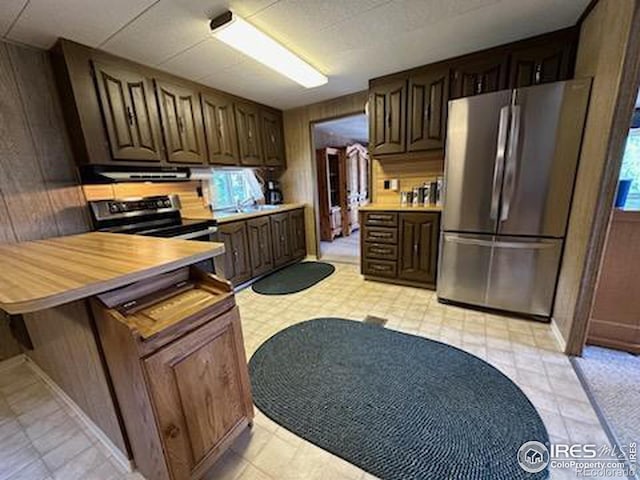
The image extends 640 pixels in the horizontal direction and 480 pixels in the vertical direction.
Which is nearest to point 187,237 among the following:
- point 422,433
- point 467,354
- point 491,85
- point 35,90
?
point 35,90

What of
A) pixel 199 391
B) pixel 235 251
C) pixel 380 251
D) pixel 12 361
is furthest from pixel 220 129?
pixel 199 391

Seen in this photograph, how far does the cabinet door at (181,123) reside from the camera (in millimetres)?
2641

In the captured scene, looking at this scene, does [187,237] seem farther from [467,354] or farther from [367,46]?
[467,354]

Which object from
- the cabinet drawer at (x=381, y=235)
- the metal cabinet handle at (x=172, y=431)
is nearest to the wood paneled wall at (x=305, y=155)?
the cabinet drawer at (x=381, y=235)

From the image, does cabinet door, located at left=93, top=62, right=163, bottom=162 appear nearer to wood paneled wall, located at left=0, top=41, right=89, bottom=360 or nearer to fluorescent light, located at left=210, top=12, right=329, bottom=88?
wood paneled wall, located at left=0, top=41, right=89, bottom=360

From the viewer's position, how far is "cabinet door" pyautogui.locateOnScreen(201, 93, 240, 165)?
3.07 m

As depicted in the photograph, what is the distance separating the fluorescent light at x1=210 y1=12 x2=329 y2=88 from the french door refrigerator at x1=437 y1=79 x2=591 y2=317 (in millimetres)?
1495

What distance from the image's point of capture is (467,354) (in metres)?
1.97

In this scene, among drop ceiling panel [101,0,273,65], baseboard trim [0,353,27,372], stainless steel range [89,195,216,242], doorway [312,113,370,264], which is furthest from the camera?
doorway [312,113,370,264]

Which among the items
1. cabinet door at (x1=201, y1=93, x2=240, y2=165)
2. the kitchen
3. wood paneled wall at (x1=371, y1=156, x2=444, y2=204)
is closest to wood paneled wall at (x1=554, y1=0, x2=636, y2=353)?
the kitchen

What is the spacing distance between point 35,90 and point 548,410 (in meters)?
4.20

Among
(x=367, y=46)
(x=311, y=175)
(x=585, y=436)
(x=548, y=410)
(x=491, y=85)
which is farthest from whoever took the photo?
(x=311, y=175)

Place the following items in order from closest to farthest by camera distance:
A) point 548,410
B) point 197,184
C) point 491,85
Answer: point 548,410
point 491,85
point 197,184

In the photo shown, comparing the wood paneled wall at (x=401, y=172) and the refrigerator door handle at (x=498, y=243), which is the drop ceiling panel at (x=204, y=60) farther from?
the refrigerator door handle at (x=498, y=243)
